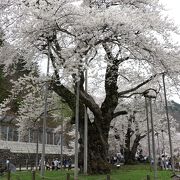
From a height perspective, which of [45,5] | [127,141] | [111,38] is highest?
[45,5]

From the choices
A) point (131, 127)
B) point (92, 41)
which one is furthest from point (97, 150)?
point (131, 127)

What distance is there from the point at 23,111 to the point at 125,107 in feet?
40.1

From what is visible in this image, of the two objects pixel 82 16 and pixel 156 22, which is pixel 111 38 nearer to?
pixel 82 16

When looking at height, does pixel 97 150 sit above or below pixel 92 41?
below

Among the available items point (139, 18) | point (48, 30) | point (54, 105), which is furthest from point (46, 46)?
point (54, 105)

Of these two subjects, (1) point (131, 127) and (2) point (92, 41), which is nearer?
(2) point (92, 41)

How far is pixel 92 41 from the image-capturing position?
14438mm

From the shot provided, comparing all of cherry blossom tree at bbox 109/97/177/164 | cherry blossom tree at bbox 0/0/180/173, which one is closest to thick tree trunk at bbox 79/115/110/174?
cherry blossom tree at bbox 0/0/180/173

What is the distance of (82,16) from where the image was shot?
568 inches

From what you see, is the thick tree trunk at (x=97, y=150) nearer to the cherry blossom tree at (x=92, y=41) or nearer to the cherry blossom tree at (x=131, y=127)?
the cherry blossom tree at (x=92, y=41)

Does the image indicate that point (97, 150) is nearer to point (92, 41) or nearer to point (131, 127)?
point (92, 41)

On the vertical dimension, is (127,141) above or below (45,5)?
below

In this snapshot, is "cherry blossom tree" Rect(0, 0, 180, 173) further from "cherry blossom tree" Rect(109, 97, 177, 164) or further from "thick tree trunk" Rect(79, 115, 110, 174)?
"cherry blossom tree" Rect(109, 97, 177, 164)

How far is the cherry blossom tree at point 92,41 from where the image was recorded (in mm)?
14102
